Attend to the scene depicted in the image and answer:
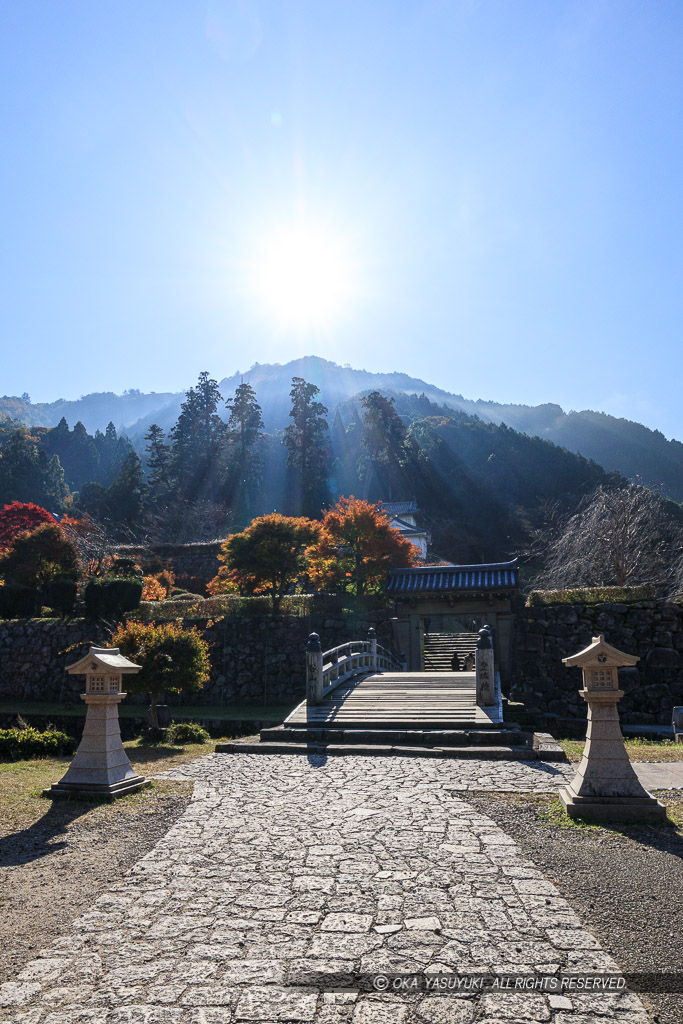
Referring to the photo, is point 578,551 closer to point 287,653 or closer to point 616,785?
point 287,653

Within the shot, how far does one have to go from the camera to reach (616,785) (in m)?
6.59

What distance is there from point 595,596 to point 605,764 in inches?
630

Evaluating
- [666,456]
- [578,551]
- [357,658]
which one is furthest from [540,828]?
[666,456]

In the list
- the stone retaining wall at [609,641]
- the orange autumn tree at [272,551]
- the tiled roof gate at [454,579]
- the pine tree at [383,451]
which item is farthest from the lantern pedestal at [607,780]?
the pine tree at [383,451]

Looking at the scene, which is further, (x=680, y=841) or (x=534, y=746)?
(x=534, y=746)

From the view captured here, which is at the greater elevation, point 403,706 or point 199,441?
point 199,441

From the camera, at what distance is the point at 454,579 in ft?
72.7

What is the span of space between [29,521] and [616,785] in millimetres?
32099

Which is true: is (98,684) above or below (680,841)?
above

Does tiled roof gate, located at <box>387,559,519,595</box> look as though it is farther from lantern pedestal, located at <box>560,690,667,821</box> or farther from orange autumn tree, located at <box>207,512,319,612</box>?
lantern pedestal, located at <box>560,690,667,821</box>

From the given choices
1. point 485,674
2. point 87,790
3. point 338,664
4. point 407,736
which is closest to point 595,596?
point 485,674

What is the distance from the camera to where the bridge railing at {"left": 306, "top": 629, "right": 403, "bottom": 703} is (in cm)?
1373

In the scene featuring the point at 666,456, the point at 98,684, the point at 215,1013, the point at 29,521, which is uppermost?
the point at 666,456

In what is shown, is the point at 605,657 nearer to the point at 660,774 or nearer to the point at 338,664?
the point at 660,774
